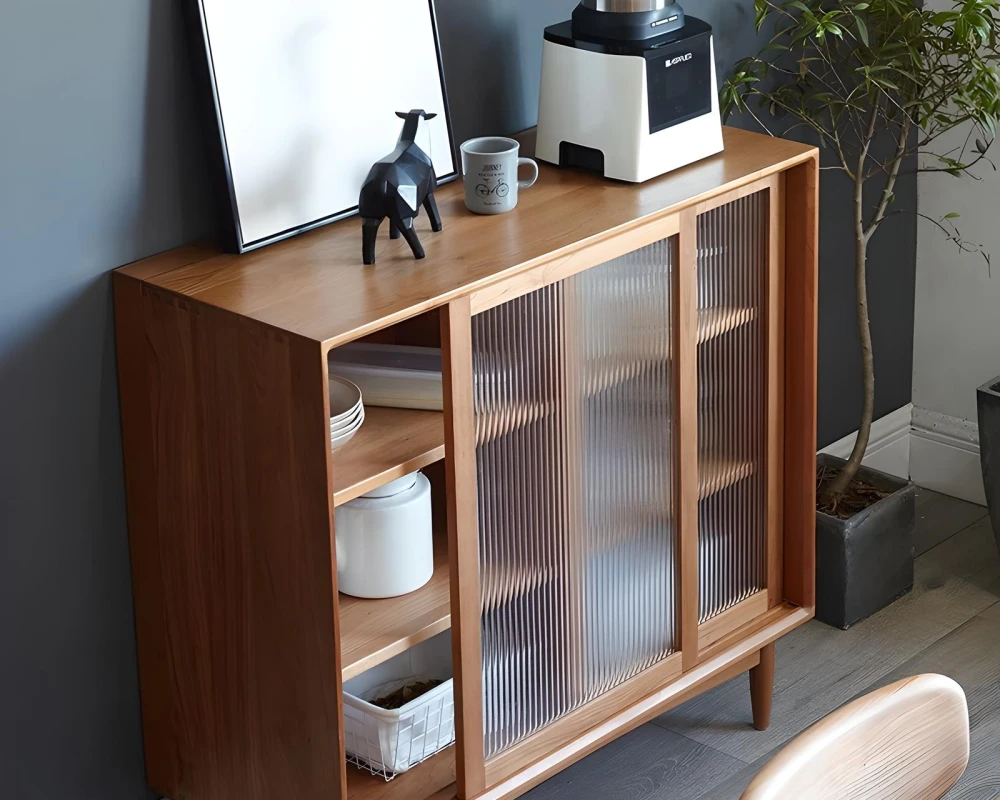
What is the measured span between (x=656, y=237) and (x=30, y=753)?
118cm

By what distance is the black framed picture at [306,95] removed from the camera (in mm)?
1868

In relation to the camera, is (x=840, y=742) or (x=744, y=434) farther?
(x=744, y=434)

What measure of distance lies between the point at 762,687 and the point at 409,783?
0.79m

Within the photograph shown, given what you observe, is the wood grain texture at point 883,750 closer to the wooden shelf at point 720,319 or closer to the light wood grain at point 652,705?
the light wood grain at point 652,705

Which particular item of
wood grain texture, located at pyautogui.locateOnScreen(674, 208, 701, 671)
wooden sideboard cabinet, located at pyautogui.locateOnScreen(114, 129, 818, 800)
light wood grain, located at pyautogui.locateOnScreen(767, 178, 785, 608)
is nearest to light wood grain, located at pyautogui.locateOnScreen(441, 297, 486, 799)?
wooden sideboard cabinet, located at pyautogui.locateOnScreen(114, 129, 818, 800)

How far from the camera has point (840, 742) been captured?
4.11ft

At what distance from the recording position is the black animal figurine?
1836 millimetres

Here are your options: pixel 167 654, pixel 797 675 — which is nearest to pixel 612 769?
pixel 797 675

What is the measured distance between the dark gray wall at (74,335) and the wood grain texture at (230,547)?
0.05 metres

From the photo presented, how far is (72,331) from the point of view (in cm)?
189

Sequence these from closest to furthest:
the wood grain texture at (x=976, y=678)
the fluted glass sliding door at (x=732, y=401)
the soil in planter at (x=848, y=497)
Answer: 1. the fluted glass sliding door at (x=732, y=401)
2. the wood grain texture at (x=976, y=678)
3. the soil in planter at (x=848, y=497)

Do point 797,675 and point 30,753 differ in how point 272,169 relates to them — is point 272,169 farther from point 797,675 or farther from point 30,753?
point 797,675

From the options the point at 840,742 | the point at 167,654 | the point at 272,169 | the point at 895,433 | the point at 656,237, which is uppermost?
the point at 272,169

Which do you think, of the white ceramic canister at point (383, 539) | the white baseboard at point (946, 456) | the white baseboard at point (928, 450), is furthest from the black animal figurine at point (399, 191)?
the white baseboard at point (946, 456)
